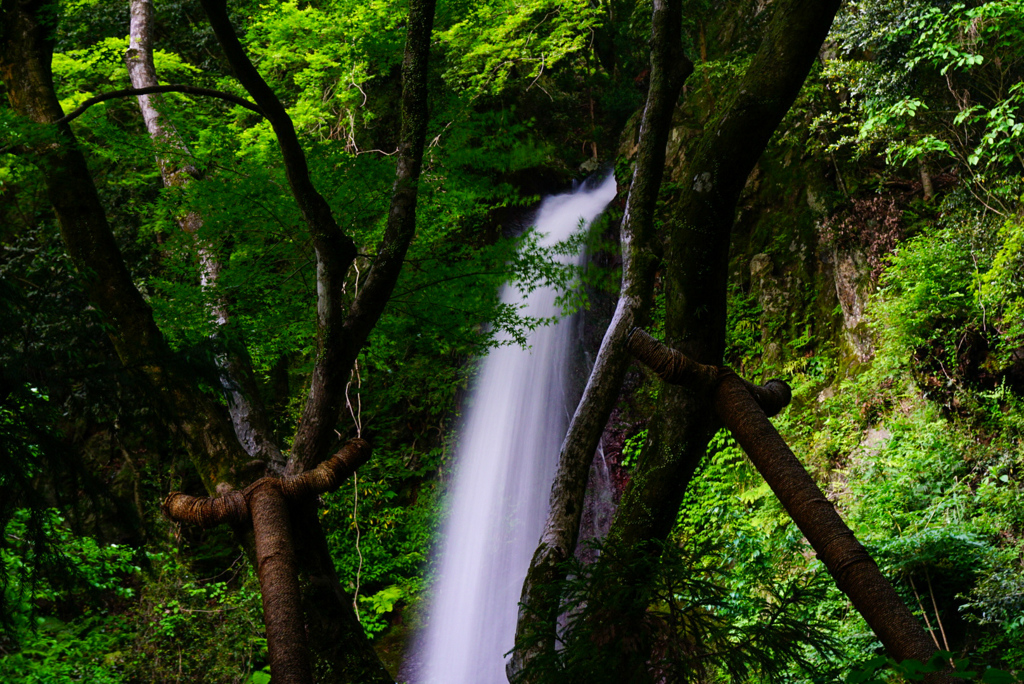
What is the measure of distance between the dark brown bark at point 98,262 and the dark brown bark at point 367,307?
0.36 m

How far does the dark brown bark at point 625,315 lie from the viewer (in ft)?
10.1

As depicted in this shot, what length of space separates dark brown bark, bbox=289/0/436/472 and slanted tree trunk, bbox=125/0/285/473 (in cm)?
33

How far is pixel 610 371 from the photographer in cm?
328

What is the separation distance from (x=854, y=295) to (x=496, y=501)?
5612 mm

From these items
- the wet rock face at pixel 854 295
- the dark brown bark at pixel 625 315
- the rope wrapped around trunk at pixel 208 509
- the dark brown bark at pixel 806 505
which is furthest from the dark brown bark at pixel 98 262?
the wet rock face at pixel 854 295

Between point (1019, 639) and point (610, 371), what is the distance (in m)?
4.00

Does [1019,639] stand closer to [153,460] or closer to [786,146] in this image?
[786,146]

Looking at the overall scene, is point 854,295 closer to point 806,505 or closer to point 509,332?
point 509,332

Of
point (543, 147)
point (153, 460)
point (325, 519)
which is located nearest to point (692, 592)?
point (543, 147)

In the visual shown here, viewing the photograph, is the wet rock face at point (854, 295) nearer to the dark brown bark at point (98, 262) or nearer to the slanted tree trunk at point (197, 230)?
the slanted tree trunk at point (197, 230)

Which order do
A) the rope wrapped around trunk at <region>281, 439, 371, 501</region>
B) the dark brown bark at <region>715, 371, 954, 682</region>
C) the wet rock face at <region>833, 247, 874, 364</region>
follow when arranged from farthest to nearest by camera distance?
the wet rock face at <region>833, 247, 874, 364</region> → the rope wrapped around trunk at <region>281, 439, 371, 501</region> → the dark brown bark at <region>715, 371, 954, 682</region>

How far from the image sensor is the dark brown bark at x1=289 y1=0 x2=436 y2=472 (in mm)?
3154

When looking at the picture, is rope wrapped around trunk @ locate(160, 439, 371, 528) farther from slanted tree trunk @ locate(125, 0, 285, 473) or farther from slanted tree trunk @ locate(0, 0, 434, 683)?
slanted tree trunk @ locate(125, 0, 285, 473)

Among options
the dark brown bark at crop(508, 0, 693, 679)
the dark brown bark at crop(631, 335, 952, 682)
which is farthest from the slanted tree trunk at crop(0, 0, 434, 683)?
the dark brown bark at crop(631, 335, 952, 682)
